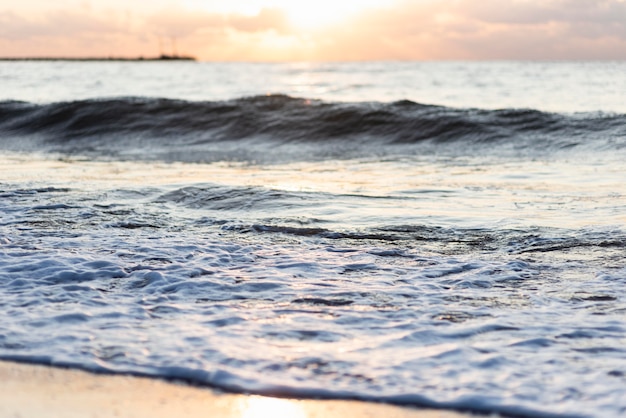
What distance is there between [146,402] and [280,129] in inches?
557

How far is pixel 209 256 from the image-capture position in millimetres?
5500

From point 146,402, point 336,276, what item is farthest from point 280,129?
point 146,402

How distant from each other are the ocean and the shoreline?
0.08 metres

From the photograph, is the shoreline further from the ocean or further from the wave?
the wave

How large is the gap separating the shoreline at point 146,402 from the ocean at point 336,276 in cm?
8

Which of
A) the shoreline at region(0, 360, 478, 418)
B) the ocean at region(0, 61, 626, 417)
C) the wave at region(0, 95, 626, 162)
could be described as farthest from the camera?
the wave at region(0, 95, 626, 162)

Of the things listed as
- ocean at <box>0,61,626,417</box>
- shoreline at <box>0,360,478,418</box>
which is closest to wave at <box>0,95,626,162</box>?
ocean at <box>0,61,626,417</box>

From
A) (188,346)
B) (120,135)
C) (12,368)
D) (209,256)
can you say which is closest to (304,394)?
(188,346)

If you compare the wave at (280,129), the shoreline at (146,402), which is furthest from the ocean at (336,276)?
the wave at (280,129)

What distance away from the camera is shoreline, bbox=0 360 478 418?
2.92 metres

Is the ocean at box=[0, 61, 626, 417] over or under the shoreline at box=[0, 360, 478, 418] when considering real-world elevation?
over

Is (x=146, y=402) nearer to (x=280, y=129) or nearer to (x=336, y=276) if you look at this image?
(x=336, y=276)

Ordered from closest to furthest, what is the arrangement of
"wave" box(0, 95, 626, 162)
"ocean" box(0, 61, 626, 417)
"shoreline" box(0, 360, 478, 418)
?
"shoreline" box(0, 360, 478, 418) → "ocean" box(0, 61, 626, 417) → "wave" box(0, 95, 626, 162)

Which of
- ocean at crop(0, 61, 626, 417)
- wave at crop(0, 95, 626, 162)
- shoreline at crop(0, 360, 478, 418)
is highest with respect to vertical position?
wave at crop(0, 95, 626, 162)
